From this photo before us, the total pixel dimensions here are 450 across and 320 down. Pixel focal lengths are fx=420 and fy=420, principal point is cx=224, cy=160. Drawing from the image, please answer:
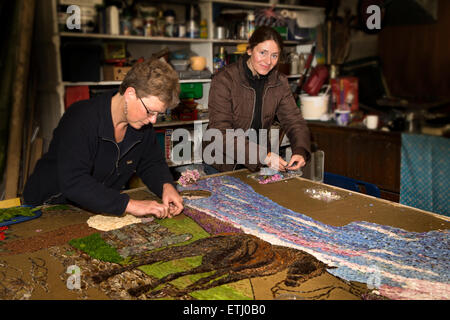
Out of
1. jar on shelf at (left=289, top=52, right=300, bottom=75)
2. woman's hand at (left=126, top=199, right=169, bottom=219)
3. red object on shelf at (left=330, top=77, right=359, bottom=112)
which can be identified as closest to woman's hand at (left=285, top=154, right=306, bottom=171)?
woman's hand at (left=126, top=199, right=169, bottom=219)

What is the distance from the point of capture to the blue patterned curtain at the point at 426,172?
147 inches

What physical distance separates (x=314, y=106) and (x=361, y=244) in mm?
3535

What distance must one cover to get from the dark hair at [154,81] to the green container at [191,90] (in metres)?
2.71

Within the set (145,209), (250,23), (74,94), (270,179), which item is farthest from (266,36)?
(250,23)

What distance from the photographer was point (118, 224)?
1.91m

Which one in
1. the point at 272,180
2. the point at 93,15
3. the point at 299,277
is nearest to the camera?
the point at 299,277

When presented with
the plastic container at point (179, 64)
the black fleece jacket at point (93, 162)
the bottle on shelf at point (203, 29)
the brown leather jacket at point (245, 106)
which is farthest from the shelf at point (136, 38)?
the black fleece jacket at point (93, 162)

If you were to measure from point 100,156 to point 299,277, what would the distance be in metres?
1.12

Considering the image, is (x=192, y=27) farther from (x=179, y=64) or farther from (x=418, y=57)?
(x=418, y=57)

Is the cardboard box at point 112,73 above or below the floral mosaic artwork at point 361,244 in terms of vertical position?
above

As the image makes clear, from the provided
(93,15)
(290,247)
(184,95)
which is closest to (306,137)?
(290,247)

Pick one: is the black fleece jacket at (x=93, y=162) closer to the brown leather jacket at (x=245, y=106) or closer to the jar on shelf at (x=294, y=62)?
the brown leather jacket at (x=245, y=106)

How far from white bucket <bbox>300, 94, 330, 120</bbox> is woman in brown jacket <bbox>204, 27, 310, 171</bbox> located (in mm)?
2111
